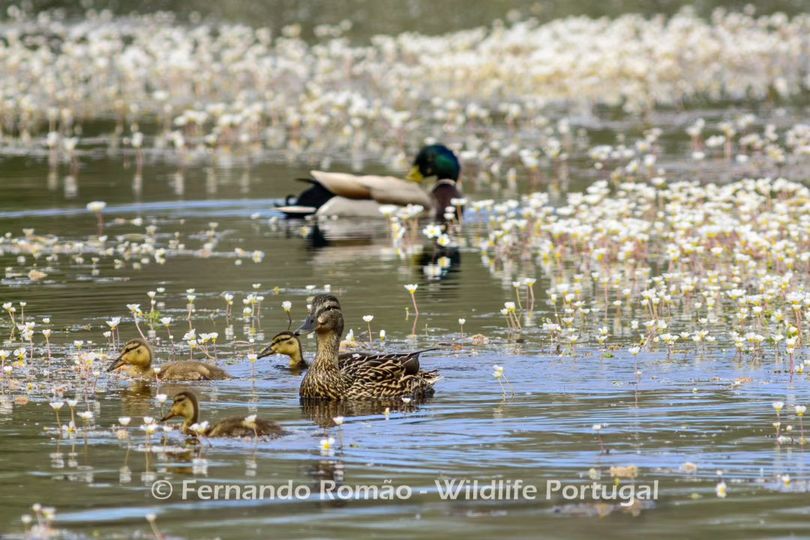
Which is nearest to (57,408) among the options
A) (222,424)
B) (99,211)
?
(222,424)

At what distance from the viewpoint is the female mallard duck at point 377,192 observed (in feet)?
79.0

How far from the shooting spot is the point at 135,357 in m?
13.4

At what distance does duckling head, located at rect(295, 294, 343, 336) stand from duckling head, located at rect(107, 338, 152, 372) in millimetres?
1366

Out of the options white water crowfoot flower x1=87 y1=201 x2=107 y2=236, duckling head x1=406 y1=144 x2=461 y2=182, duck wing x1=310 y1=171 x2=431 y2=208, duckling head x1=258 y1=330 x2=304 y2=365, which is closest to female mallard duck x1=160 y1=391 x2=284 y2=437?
duckling head x1=258 y1=330 x2=304 y2=365

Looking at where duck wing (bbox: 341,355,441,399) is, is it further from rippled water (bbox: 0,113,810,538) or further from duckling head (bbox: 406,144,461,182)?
duckling head (bbox: 406,144,461,182)

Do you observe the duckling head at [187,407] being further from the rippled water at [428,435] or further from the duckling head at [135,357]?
the duckling head at [135,357]

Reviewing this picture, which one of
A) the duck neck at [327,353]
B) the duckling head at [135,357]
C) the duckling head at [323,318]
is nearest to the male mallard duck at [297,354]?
the duck neck at [327,353]

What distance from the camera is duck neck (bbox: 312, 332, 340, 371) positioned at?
41.9 ft

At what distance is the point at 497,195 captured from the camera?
25609 millimetres

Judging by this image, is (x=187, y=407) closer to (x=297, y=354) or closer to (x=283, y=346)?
(x=283, y=346)

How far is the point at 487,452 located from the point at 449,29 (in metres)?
40.7

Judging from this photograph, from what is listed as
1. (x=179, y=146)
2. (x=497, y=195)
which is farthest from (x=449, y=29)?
(x=497, y=195)

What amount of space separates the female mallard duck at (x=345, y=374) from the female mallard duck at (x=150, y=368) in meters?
0.88

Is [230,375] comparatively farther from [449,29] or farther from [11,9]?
[11,9]
